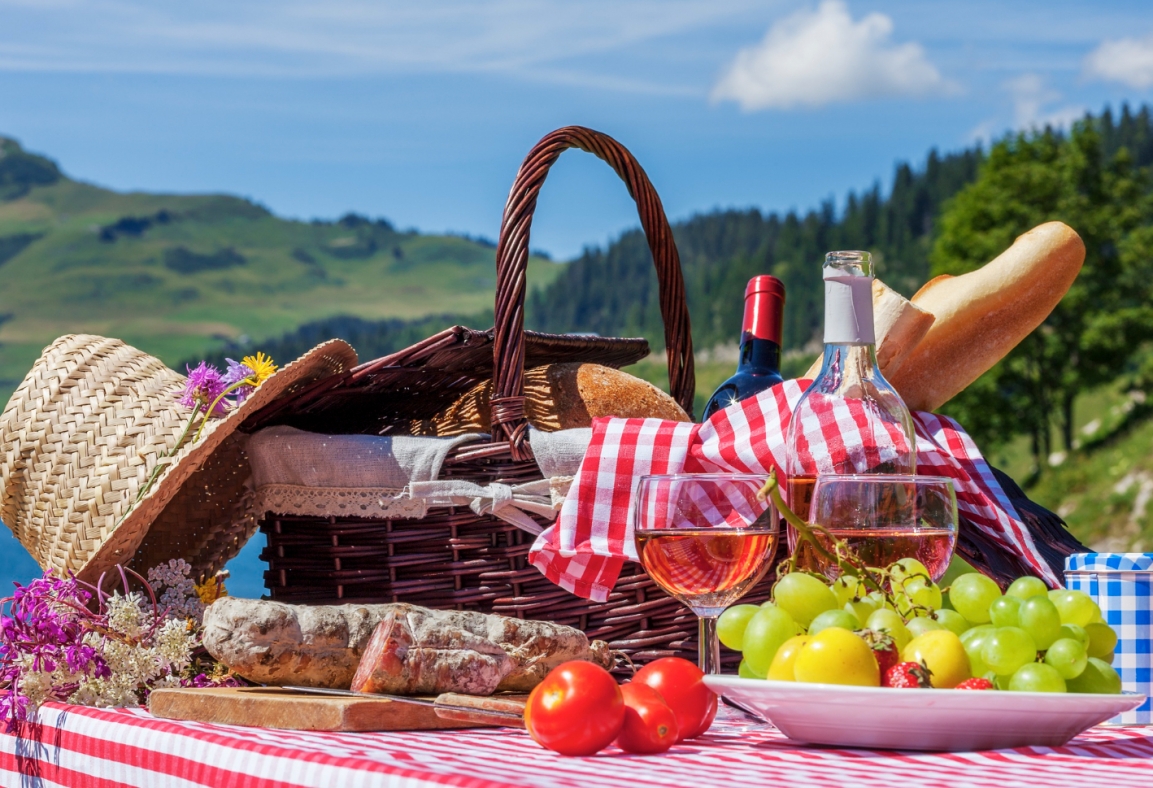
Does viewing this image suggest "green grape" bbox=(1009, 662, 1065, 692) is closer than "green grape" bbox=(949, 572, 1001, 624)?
Yes

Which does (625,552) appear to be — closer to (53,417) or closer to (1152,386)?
(53,417)

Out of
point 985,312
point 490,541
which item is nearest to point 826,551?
point 490,541

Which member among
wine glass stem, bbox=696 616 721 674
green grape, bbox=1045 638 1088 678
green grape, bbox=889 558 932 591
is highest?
green grape, bbox=889 558 932 591

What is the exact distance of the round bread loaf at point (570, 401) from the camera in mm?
1952

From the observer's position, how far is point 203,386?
1.71m

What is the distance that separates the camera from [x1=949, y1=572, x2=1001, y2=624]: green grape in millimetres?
1042

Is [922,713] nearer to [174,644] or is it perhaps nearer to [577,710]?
[577,710]

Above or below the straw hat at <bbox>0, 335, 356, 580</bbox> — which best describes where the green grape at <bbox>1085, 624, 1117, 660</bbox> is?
below

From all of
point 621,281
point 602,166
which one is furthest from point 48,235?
point 602,166

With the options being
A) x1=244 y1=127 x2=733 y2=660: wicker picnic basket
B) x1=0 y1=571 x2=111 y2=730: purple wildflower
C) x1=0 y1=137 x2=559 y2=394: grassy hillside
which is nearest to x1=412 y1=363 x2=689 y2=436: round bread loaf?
x1=244 y1=127 x2=733 y2=660: wicker picnic basket

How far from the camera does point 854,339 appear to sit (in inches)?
50.8

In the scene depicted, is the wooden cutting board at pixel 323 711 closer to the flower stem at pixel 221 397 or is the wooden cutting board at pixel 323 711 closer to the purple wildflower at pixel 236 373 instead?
the flower stem at pixel 221 397

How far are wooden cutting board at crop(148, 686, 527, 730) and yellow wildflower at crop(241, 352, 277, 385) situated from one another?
68 centimetres

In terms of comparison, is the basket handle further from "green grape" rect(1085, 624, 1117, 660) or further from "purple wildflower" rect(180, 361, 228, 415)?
"green grape" rect(1085, 624, 1117, 660)
